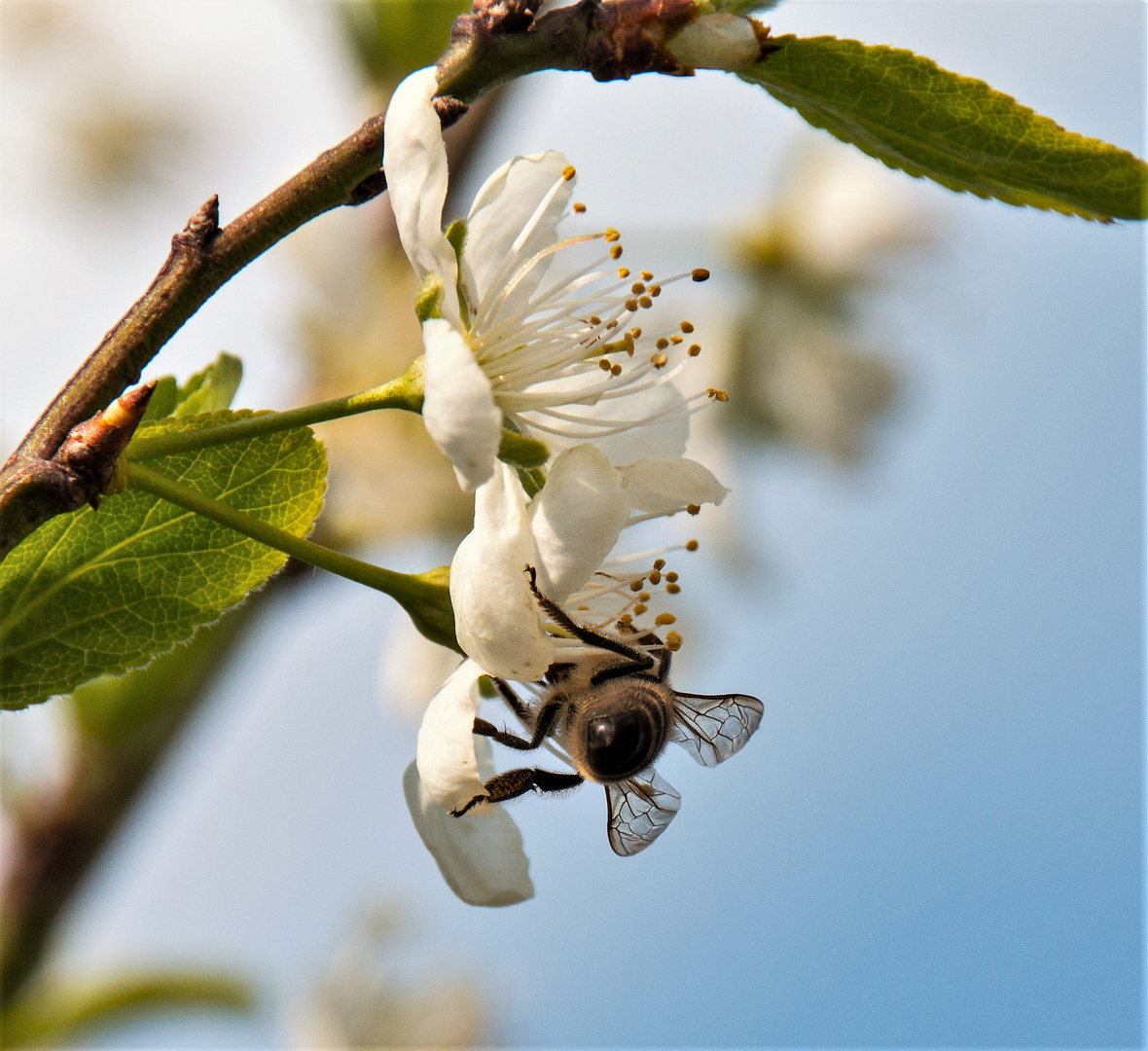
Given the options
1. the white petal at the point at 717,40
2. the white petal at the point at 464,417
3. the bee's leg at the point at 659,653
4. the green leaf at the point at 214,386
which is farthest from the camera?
the bee's leg at the point at 659,653

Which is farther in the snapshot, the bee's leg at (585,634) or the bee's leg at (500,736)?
the bee's leg at (500,736)

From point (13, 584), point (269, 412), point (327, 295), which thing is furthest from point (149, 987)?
point (269, 412)

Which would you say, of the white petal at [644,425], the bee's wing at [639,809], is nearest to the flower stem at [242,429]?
the white petal at [644,425]

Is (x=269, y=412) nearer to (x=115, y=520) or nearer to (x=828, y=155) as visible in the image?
(x=115, y=520)

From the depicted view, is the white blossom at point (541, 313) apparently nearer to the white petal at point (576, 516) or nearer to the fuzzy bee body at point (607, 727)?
the white petal at point (576, 516)

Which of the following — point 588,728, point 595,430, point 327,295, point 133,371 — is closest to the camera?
point 133,371

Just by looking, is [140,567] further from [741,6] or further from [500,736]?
[741,6]
